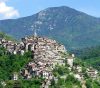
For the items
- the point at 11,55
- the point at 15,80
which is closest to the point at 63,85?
the point at 15,80

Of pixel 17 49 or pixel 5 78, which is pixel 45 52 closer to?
pixel 17 49

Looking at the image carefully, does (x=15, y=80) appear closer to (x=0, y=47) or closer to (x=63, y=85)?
(x=63, y=85)

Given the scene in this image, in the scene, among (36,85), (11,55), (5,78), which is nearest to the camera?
(36,85)

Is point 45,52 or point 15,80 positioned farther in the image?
point 45,52

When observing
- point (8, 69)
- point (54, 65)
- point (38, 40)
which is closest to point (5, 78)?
point (8, 69)

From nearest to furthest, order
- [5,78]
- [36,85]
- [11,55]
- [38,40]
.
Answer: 1. [36,85]
2. [5,78]
3. [11,55]
4. [38,40]

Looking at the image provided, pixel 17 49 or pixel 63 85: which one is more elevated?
pixel 17 49
